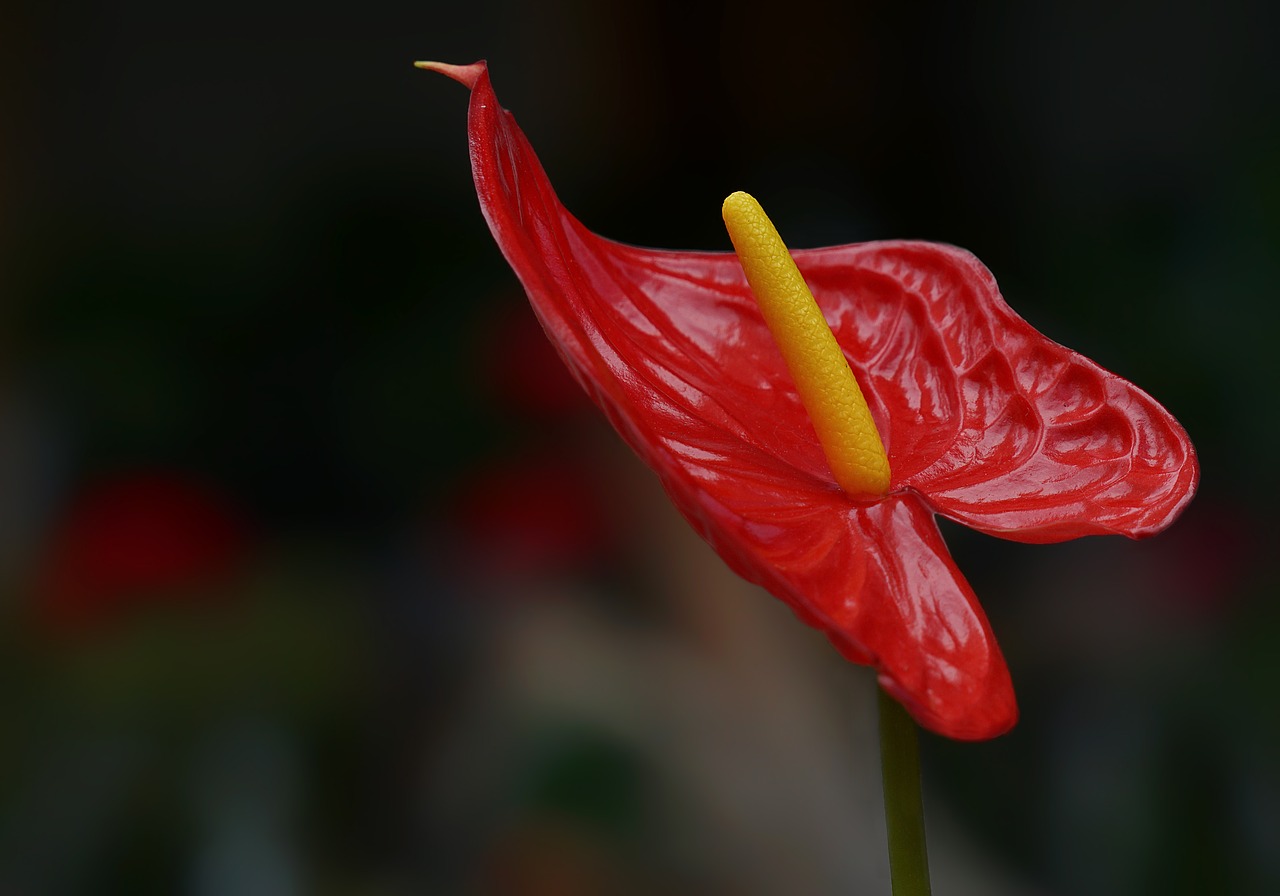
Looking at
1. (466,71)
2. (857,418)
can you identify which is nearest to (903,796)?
(857,418)

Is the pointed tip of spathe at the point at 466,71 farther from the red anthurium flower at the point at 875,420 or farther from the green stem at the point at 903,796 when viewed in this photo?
the green stem at the point at 903,796

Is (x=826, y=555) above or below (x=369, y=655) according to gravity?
above

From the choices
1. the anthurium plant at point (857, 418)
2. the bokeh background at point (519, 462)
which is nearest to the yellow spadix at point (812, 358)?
the anthurium plant at point (857, 418)

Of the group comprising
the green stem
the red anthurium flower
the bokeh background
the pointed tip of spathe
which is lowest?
the bokeh background

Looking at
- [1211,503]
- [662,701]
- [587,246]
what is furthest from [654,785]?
[587,246]

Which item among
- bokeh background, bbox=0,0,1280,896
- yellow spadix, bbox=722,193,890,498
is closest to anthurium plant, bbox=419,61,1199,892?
yellow spadix, bbox=722,193,890,498

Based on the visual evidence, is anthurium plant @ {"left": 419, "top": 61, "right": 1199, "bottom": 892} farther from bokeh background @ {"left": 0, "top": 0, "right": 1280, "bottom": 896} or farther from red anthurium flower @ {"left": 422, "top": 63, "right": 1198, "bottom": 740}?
bokeh background @ {"left": 0, "top": 0, "right": 1280, "bottom": 896}

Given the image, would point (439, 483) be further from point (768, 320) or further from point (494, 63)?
point (768, 320)
